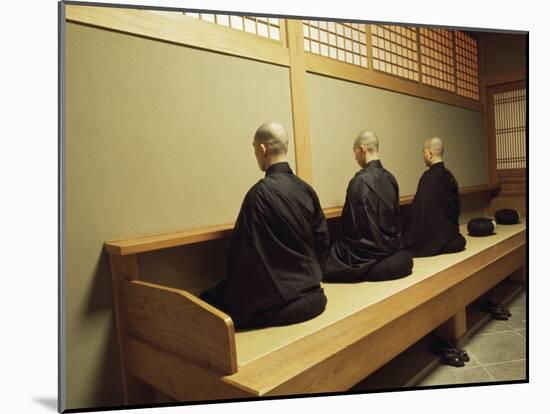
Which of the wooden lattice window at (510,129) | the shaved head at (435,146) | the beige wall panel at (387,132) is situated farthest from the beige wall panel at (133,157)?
the wooden lattice window at (510,129)

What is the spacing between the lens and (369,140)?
6.95ft

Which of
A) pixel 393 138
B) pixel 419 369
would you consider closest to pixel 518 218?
pixel 393 138

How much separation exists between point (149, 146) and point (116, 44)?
396mm

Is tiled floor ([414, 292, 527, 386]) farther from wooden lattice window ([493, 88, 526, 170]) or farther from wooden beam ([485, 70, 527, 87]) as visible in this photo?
wooden beam ([485, 70, 527, 87])

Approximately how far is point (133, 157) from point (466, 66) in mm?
1664

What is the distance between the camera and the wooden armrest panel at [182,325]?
134 cm

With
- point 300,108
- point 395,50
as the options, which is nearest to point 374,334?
point 300,108

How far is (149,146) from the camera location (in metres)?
1.69

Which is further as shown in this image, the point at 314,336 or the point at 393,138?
the point at 393,138

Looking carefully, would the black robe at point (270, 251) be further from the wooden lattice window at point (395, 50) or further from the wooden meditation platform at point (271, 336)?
the wooden lattice window at point (395, 50)

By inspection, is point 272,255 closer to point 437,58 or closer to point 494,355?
point 494,355

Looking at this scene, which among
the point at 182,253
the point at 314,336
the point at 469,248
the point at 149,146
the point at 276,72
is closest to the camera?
the point at 314,336

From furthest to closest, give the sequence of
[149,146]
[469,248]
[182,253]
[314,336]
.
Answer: [469,248]
[182,253]
[149,146]
[314,336]

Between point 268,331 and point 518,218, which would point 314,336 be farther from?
point 518,218
